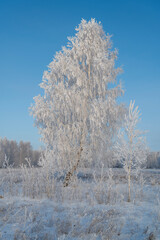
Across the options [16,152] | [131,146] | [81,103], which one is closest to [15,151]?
[16,152]

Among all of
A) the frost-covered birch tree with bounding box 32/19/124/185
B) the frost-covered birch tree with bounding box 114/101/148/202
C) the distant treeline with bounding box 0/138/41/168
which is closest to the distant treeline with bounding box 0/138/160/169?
the distant treeline with bounding box 0/138/41/168

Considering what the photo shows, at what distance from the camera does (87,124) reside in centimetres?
852

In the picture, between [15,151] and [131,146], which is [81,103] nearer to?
[131,146]

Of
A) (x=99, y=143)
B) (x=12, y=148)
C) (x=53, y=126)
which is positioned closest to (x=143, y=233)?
(x=99, y=143)

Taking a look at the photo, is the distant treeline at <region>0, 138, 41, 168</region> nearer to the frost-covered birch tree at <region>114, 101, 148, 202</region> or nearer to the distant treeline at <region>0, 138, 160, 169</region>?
the distant treeline at <region>0, 138, 160, 169</region>

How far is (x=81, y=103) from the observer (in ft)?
27.6

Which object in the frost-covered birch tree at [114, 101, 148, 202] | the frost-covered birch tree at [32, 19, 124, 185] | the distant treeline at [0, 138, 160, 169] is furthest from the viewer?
the distant treeline at [0, 138, 160, 169]

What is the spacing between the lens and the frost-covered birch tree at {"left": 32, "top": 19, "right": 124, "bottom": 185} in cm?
820

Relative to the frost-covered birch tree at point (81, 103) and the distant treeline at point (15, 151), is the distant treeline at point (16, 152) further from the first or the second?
the frost-covered birch tree at point (81, 103)

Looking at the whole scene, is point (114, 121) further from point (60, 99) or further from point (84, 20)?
point (84, 20)

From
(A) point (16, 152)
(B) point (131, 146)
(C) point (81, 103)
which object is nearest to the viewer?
(B) point (131, 146)

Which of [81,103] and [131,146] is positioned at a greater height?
[81,103]

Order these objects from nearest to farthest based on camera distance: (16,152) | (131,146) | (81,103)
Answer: (131,146) < (81,103) < (16,152)

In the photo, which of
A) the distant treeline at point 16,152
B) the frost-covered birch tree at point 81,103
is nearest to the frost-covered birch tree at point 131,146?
the frost-covered birch tree at point 81,103
